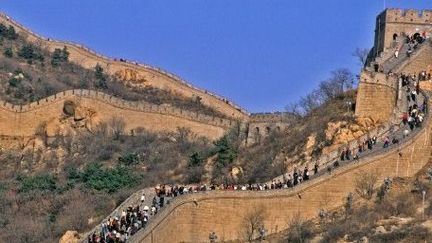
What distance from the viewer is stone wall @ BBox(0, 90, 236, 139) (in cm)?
6744

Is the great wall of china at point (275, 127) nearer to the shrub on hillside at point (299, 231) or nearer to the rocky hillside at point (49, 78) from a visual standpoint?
the shrub on hillside at point (299, 231)

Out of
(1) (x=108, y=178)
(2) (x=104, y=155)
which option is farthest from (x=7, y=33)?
(1) (x=108, y=178)

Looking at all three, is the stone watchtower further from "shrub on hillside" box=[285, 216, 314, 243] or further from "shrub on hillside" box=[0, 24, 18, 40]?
"shrub on hillside" box=[0, 24, 18, 40]

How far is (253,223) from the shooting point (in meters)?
40.7

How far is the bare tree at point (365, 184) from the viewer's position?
41.4 meters

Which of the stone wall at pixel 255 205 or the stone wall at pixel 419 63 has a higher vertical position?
the stone wall at pixel 419 63

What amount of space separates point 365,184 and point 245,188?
3724 millimetres

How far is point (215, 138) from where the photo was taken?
66.6 meters

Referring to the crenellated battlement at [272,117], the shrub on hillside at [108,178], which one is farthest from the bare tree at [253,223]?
the crenellated battlement at [272,117]

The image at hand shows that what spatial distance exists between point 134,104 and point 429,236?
32.6m

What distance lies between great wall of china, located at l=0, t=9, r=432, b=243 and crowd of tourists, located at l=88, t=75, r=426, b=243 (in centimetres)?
41

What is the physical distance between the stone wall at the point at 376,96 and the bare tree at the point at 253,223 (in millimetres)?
8324

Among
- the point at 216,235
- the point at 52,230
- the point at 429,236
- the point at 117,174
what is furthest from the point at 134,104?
the point at 429,236

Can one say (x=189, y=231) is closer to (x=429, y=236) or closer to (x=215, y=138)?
(x=429, y=236)
